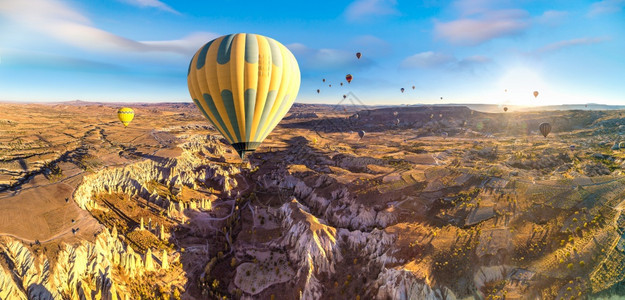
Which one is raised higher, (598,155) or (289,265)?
(598,155)

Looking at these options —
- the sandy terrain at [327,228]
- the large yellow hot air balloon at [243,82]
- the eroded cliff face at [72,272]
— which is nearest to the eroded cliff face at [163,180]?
the sandy terrain at [327,228]

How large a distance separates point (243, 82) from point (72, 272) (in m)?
25.8

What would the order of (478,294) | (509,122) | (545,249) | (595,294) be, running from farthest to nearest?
(509,122)
(545,249)
(478,294)
(595,294)

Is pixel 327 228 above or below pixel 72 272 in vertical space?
above

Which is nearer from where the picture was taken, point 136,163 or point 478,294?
point 478,294

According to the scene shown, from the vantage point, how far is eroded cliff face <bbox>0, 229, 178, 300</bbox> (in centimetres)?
2291

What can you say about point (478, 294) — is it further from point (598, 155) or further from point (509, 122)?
point (509, 122)

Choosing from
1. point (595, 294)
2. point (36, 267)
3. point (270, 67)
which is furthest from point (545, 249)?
point (36, 267)

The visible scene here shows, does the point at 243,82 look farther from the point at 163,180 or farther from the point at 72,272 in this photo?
the point at 163,180

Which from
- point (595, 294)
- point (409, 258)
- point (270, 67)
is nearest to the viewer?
point (595, 294)

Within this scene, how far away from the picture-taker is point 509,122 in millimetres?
134875

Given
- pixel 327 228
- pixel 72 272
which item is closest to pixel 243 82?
pixel 327 228

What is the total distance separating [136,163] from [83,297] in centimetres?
3330

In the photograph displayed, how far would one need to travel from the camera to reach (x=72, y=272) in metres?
24.9
